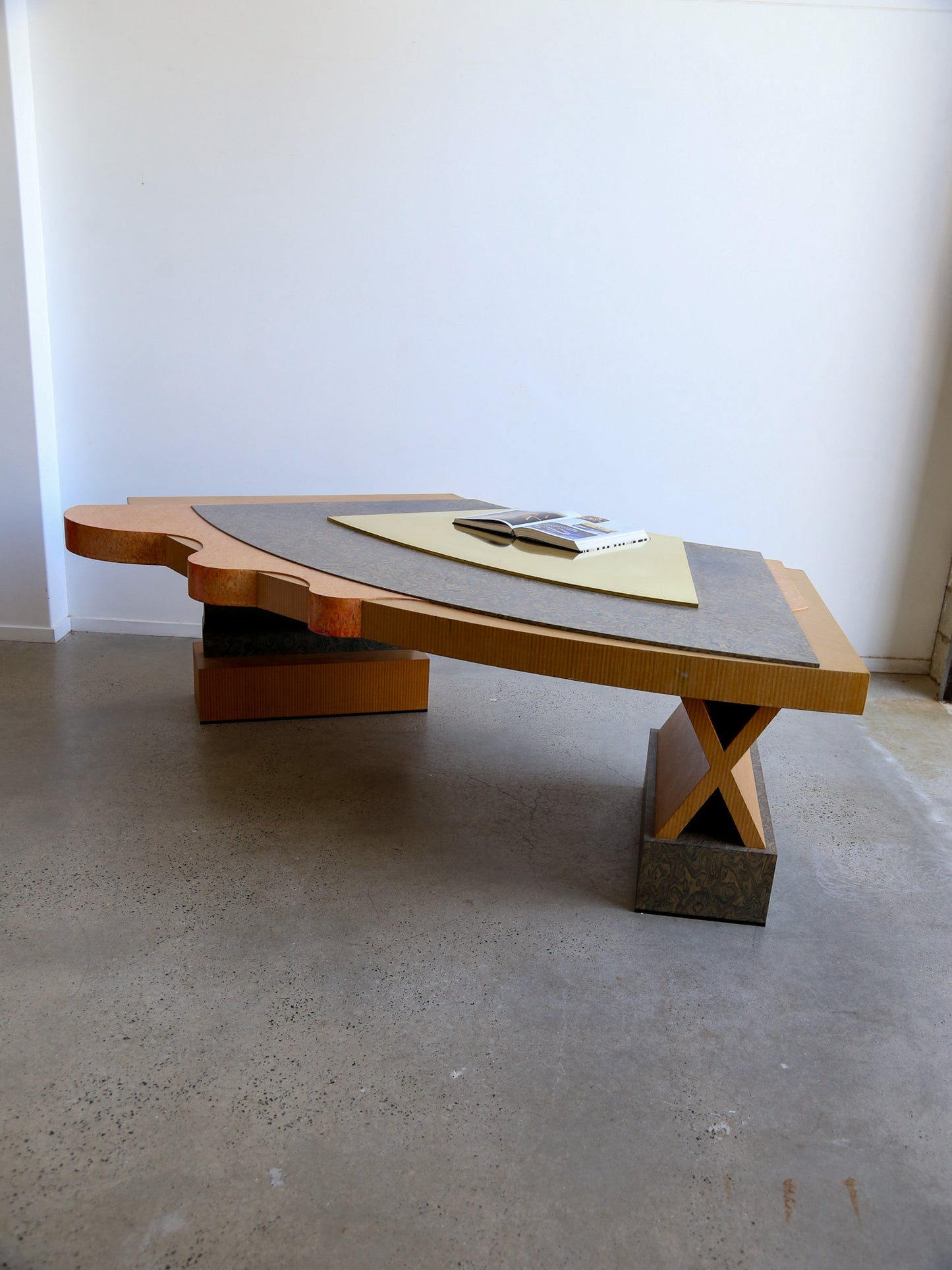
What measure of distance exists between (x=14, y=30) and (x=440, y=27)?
1.36m

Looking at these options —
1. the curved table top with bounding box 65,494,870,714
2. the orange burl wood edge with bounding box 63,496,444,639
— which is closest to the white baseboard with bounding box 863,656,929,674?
the curved table top with bounding box 65,494,870,714

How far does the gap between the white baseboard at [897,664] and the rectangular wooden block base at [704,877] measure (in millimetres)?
1955

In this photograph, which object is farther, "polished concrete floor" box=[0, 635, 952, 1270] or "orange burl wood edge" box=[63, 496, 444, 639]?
"orange burl wood edge" box=[63, 496, 444, 639]

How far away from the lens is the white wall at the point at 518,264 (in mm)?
3043

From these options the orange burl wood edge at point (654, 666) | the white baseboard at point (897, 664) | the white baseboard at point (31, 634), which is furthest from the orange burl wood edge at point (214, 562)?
the white baseboard at point (897, 664)

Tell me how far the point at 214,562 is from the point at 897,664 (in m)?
2.70

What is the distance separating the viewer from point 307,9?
3.02 metres

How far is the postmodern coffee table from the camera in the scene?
1561 mm

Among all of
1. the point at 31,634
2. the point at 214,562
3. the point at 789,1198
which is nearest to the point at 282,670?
the point at 214,562

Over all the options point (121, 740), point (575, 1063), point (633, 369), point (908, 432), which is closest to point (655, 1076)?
point (575, 1063)

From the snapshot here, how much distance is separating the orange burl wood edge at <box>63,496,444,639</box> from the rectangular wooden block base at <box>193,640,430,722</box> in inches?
18.3

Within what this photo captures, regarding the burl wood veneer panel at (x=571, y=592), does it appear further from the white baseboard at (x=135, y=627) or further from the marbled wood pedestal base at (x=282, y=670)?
the white baseboard at (x=135, y=627)

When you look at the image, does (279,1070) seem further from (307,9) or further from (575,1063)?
(307,9)

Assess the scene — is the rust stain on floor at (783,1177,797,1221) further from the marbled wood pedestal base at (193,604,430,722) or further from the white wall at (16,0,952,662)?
the white wall at (16,0,952,662)
